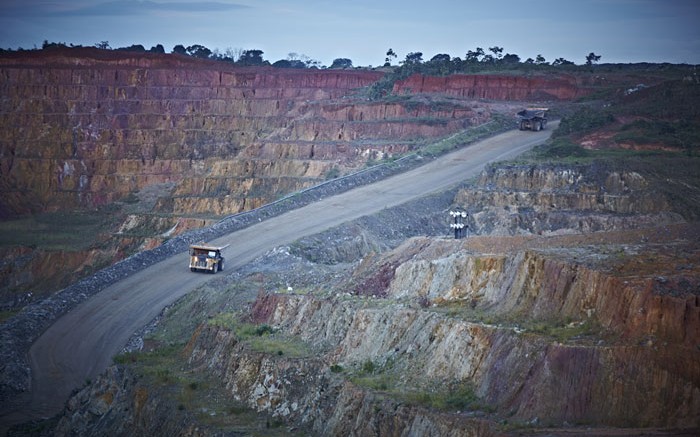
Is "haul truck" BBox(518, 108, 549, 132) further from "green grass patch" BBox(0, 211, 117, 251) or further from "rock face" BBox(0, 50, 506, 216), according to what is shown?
"green grass patch" BBox(0, 211, 117, 251)

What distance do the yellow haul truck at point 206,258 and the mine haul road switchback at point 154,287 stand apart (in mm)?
518

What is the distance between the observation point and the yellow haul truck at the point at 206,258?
57875 millimetres

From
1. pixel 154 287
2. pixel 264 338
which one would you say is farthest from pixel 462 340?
pixel 154 287

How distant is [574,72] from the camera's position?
116 meters

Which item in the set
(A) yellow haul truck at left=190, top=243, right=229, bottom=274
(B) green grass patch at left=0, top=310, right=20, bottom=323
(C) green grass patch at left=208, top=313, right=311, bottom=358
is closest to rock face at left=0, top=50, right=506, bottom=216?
(B) green grass patch at left=0, top=310, right=20, bottom=323

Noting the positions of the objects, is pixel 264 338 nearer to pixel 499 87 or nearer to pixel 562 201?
pixel 562 201

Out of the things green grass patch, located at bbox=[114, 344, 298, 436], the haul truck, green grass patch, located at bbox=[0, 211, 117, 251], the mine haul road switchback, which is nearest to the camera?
green grass patch, located at bbox=[114, 344, 298, 436]

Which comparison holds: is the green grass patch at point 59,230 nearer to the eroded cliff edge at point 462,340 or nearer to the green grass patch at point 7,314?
the green grass patch at point 7,314

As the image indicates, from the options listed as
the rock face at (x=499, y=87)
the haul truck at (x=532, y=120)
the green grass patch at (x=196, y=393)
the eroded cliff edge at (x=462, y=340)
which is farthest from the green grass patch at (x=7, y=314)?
the rock face at (x=499, y=87)

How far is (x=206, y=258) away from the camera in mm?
58219

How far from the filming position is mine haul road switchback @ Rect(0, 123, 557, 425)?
50.3 meters

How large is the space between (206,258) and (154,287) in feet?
9.56

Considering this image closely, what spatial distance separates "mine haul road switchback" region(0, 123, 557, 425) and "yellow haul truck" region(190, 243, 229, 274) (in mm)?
518

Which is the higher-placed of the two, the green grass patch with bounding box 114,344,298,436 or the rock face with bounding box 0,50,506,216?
the rock face with bounding box 0,50,506,216
